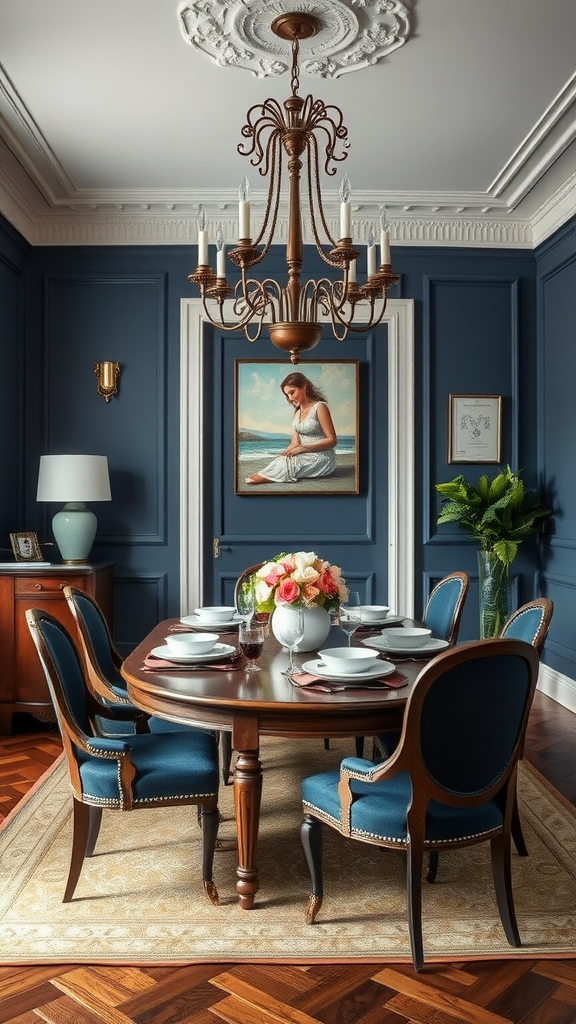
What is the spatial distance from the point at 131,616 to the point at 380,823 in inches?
132

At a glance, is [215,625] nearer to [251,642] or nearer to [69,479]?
[251,642]

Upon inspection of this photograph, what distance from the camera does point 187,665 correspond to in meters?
2.65

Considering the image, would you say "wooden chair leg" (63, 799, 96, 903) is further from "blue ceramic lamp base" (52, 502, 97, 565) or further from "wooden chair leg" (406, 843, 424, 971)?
"blue ceramic lamp base" (52, 502, 97, 565)

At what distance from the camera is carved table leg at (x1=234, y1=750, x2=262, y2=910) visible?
2338 millimetres

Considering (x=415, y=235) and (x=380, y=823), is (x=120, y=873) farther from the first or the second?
(x=415, y=235)

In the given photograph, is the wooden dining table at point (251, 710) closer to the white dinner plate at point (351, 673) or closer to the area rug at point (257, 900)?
the white dinner plate at point (351, 673)

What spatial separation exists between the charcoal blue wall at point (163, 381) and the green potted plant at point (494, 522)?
0.77 feet

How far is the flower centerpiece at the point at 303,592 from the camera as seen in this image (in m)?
2.65

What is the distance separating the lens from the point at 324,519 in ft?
17.5

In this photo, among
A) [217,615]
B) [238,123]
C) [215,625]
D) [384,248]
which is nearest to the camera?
[384,248]

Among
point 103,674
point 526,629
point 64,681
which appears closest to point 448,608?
point 526,629

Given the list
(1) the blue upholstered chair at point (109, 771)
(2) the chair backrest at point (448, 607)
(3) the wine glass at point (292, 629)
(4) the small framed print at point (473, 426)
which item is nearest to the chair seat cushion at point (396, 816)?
(1) the blue upholstered chair at point (109, 771)

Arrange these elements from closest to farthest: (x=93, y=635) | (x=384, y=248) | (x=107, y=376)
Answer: (x=384, y=248), (x=93, y=635), (x=107, y=376)

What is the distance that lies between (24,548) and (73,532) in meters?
0.28
